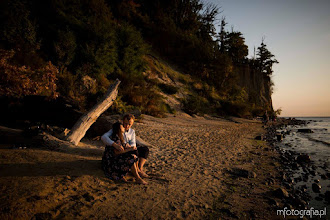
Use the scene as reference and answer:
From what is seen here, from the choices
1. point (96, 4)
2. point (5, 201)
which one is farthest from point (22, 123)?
point (96, 4)

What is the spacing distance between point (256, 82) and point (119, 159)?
136 feet

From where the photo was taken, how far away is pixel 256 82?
3869 centimetres

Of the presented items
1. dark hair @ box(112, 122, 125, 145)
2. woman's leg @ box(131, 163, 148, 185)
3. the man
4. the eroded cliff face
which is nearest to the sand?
woman's leg @ box(131, 163, 148, 185)

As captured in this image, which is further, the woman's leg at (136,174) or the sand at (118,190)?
the woman's leg at (136,174)

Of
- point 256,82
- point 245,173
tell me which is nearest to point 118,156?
point 245,173

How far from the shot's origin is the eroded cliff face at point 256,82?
37.5m

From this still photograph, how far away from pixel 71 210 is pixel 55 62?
11706 mm

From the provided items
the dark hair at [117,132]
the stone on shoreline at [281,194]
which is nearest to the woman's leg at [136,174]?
the dark hair at [117,132]

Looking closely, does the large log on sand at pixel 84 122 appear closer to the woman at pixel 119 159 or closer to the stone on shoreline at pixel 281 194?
the woman at pixel 119 159

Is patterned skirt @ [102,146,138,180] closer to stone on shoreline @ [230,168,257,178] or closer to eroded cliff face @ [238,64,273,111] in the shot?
stone on shoreline @ [230,168,257,178]

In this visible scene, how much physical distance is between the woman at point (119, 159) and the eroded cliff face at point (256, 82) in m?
37.5

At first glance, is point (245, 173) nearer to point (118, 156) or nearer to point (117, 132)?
point (118, 156)

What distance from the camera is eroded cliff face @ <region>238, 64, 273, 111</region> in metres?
37.5

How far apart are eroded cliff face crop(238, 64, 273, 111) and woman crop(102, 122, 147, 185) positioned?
37.5 metres
